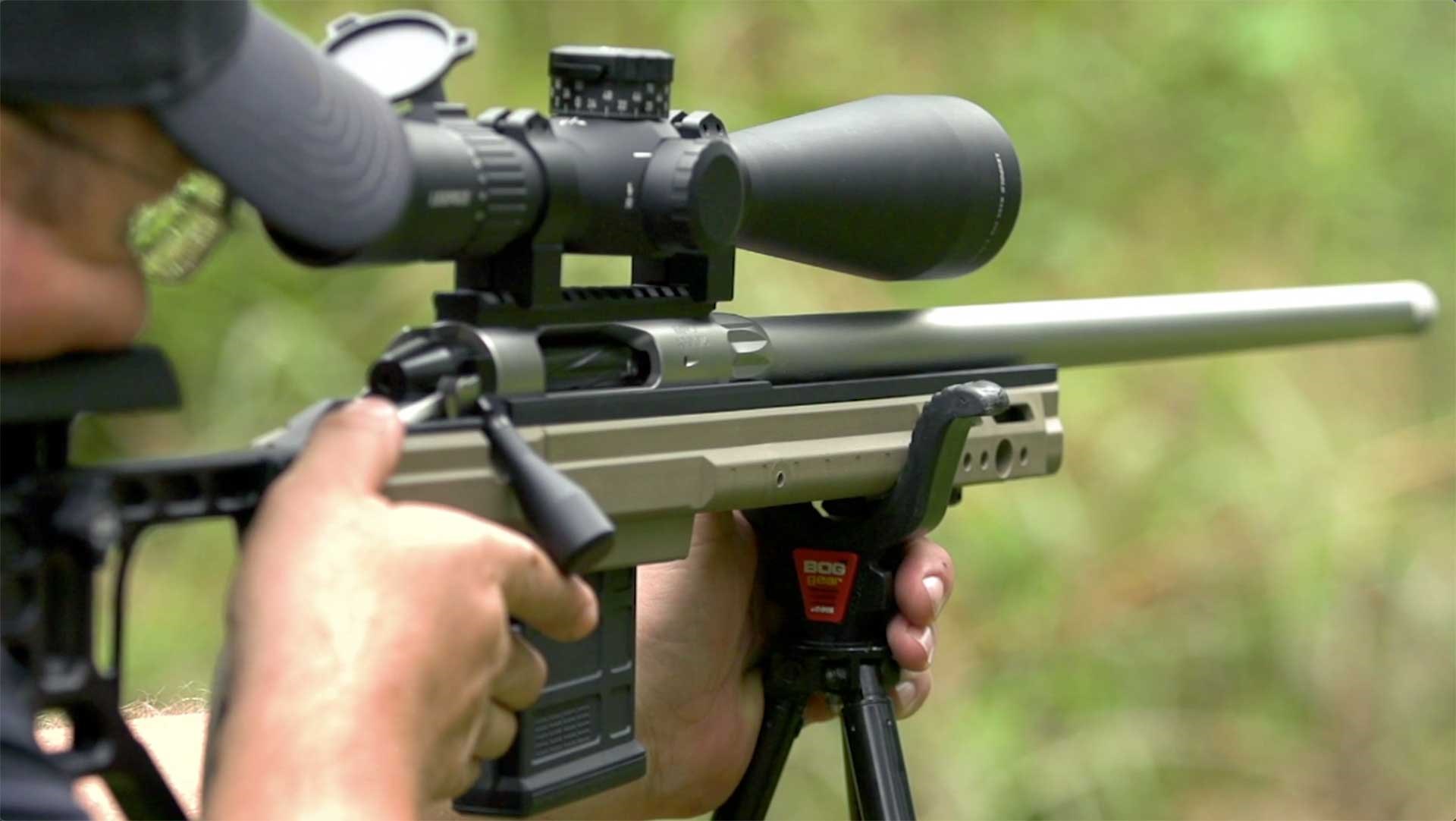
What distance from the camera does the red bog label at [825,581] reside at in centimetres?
198

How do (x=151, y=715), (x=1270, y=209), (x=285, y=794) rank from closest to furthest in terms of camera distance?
(x=285, y=794)
(x=151, y=715)
(x=1270, y=209)

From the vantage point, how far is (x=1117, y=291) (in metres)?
4.65

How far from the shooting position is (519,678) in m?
1.40

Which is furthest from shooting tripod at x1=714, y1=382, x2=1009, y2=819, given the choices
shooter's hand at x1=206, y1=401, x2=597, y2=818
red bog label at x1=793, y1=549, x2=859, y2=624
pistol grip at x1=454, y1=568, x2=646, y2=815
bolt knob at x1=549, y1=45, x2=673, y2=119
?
shooter's hand at x1=206, y1=401, x2=597, y2=818

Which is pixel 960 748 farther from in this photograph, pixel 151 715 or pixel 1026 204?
pixel 151 715

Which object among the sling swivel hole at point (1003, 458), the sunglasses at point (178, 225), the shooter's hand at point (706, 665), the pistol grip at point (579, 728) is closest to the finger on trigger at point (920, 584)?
the shooter's hand at point (706, 665)

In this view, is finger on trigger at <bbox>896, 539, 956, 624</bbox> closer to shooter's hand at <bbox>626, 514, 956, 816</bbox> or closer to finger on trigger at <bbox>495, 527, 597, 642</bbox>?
shooter's hand at <bbox>626, 514, 956, 816</bbox>

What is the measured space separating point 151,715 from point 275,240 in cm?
102

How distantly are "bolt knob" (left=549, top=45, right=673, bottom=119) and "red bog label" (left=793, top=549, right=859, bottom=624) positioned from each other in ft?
1.95

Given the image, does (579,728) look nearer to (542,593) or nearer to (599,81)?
(542,593)

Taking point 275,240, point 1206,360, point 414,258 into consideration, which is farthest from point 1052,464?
point 1206,360

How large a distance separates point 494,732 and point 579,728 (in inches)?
7.3

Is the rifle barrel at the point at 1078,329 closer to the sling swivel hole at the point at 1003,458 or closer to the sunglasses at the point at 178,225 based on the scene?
the sling swivel hole at the point at 1003,458

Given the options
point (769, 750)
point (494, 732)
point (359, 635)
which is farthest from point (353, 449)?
point (769, 750)
